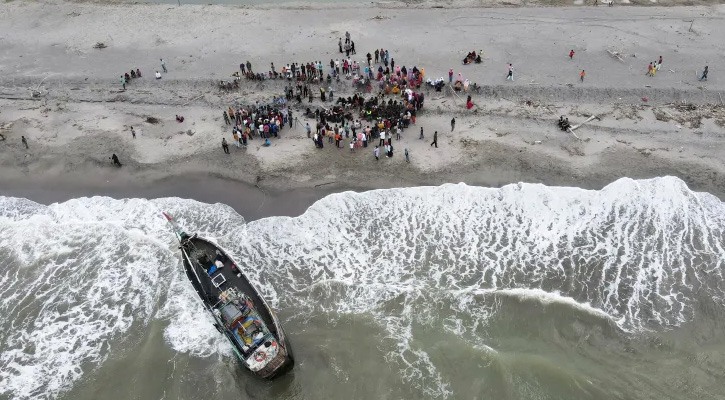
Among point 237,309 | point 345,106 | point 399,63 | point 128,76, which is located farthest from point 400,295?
point 128,76

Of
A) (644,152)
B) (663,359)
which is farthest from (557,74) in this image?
(663,359)

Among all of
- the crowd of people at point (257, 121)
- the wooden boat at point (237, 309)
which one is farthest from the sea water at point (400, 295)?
the crowd of people at point (257, 121)

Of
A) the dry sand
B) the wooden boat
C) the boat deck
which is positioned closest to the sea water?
the wooden boat

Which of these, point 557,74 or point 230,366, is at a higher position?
point 557,74

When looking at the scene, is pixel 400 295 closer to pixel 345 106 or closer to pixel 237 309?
pixel 237 309

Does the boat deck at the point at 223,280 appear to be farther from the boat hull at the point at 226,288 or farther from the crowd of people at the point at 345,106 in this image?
the crowd of people at the point at 345,106

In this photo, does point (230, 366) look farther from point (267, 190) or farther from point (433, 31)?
point (433, 31)
